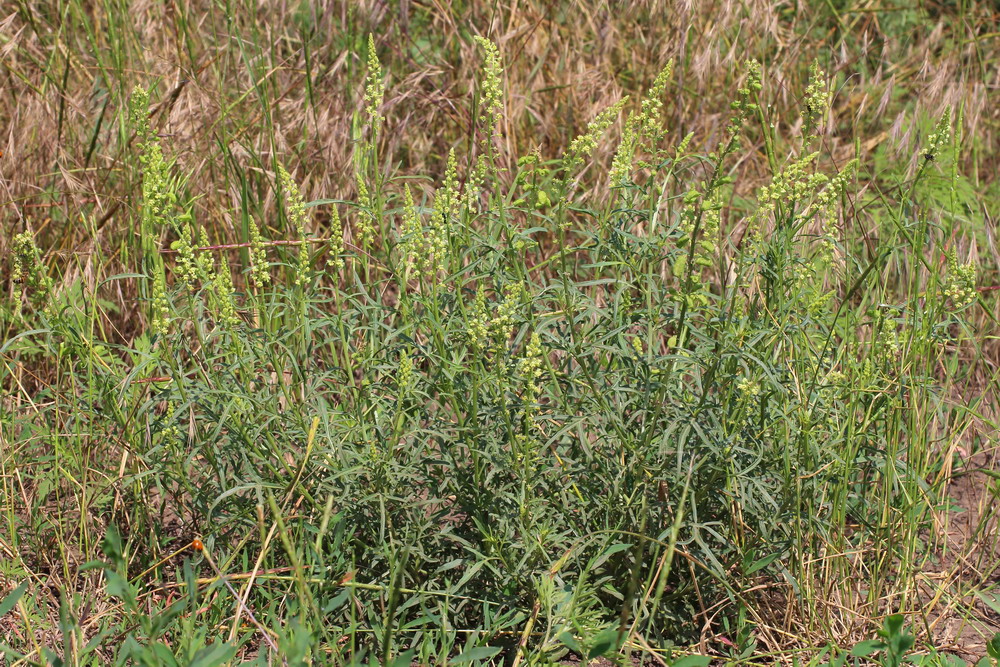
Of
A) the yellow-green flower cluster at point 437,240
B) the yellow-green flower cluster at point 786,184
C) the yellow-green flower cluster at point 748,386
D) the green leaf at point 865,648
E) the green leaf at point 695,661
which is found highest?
the yellow-green flower cluster at point 786,184

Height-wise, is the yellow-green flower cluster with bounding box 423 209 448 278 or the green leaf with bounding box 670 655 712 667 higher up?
the yellow-green flower cluster with bounding box 423 209 448 278

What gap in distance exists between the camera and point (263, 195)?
3.51m

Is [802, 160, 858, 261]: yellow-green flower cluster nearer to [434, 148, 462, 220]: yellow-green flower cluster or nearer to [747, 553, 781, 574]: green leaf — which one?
[747, 553, 781, 574]: green leaf

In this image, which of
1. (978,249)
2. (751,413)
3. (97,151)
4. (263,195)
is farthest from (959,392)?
(97,151)

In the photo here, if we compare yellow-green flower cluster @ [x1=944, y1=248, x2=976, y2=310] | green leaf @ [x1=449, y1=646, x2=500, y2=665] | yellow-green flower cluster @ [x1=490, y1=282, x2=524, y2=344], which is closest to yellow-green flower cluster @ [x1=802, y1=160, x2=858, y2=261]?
yellow-green flower cluster @ [x1=944, y1=248, x2=976, y2=310]

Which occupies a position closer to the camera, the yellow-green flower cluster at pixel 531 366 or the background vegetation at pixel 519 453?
the yellow-green flower cluster at pixel 531 366

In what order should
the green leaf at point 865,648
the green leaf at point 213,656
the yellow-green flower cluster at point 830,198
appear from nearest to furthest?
1. the green leaf at point 213,656
2. the green leaf at point 865,648
3. the yellow-green flower cluster at point 830,198

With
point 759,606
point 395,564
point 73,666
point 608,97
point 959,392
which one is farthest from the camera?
point 608,97

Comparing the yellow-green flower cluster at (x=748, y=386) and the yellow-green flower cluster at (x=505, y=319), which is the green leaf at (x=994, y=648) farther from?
the yellow-green flower cluster at (x=505, y=319)

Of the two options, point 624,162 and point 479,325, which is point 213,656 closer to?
point 479,325

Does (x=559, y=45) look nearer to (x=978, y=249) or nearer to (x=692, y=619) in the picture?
(x=978, y=249)

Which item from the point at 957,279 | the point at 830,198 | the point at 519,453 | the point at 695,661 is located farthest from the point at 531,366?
the point at 957,279

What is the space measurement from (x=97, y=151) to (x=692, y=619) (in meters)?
2.67

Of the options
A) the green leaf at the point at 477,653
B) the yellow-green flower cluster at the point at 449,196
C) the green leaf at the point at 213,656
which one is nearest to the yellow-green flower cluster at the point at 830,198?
the yellow-green flower cluster at the point at 449,196
